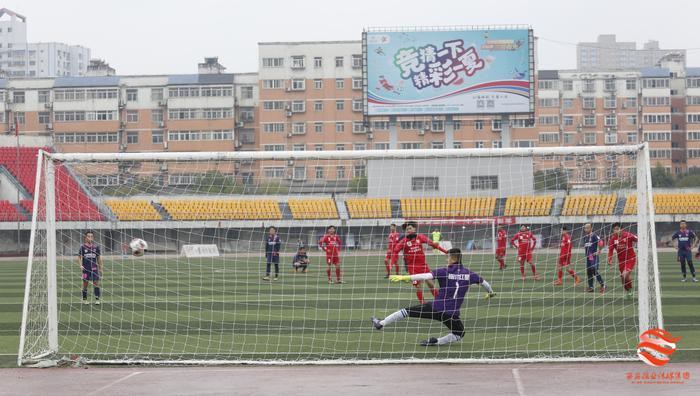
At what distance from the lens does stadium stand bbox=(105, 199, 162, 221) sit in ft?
105

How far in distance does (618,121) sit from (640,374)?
8894 cm

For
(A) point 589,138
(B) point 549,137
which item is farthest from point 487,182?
(A) point 589,138

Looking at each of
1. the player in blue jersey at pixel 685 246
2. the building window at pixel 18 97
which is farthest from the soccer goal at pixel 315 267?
the building window at pixel 18 97

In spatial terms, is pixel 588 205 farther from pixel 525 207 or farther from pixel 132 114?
pixel 132 114

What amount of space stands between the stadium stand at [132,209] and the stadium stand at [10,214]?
499 inches

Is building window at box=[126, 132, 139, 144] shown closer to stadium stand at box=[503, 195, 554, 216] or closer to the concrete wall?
the concrete wall

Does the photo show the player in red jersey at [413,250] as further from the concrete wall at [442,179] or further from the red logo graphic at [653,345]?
the concrete wall at [442,179]

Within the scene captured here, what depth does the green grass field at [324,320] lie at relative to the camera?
1285 cm

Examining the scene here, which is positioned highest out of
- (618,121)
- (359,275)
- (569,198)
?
(618,121)

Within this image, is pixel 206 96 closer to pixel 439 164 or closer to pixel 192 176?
pixel 439 164

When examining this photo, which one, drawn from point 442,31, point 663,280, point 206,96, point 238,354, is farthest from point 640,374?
point 206,96

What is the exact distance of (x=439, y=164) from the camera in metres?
34.8

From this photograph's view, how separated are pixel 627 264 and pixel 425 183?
17743 mm

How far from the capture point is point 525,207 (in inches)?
1473
